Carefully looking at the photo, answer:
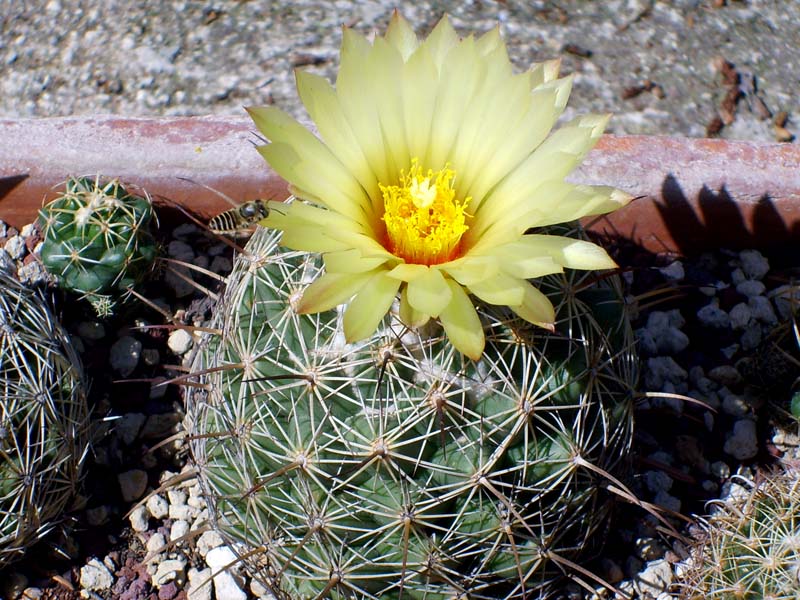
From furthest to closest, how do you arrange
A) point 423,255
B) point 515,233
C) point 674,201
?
point 674,201 → point 423,255 → point 515,233

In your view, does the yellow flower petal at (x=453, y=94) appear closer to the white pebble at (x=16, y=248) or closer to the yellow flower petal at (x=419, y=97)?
the yellow flower petal at (x=419, y=97)

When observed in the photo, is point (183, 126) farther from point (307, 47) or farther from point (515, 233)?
point (515, 233)

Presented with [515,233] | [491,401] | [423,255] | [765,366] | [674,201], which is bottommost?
[765,366]

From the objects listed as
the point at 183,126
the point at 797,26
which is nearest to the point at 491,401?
the point at 183,126

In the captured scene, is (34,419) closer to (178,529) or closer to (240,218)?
(178,529)

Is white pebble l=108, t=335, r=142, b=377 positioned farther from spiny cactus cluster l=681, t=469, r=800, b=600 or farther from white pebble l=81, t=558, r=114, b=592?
spiny cactus cluster l=681, t=469, r=800, b=600

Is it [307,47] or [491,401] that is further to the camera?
[307,47]

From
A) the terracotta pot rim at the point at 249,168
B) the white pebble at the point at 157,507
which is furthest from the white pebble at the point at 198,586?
the terracotta pot rim at the point at 249,168
